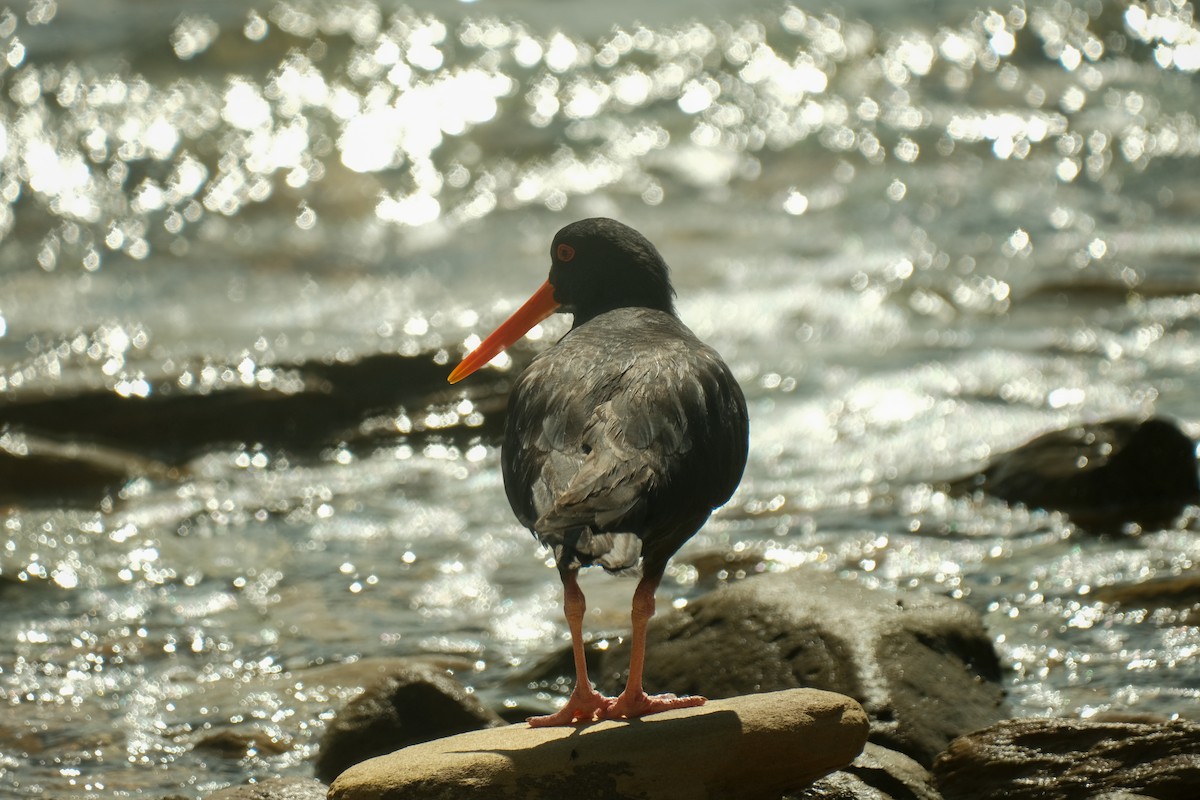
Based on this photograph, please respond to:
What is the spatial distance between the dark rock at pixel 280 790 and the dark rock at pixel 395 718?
0.34 metres

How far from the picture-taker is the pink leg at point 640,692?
3.95 meters

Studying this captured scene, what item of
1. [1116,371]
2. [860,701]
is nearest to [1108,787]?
[860,701]

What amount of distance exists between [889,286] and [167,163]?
626cm

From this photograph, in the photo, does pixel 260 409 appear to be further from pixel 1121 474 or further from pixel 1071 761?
pixel 1071 761

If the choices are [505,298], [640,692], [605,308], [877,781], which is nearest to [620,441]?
[640,692]

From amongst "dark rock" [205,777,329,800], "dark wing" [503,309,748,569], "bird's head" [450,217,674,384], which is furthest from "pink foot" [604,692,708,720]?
"bird's head" [450,217,674,384]

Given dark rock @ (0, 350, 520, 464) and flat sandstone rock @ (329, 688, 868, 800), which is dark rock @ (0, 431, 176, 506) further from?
flat sandstone rock @ (329, 688, 868, 800)

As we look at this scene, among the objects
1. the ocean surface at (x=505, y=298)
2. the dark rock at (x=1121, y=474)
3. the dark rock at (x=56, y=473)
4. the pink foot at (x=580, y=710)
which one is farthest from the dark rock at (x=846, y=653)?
the dark rock at (x=56, y=473)

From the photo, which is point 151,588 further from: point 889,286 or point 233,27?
point 233,27

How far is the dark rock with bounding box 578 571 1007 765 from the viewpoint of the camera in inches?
175

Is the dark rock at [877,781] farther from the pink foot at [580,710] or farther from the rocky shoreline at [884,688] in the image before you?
the pink foot at [580,710]

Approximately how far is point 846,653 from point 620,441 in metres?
1.24

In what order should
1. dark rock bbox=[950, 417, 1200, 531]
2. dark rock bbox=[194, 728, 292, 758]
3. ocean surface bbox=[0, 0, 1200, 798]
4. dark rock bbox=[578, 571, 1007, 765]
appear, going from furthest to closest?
dark rock bbox=[950, 417, 1200, 531]
ocean surface bbox=[0, 0, 1200, 798]
dark rock bbox=[194, 728, 292, 758]
dark rock bbox=[578, 571, 1007, 765]

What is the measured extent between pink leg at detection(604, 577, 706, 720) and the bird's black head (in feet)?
4.42
